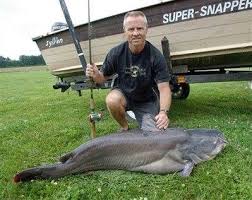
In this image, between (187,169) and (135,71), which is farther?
(135,71)

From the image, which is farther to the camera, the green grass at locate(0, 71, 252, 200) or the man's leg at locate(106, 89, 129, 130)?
the man's leg at locate(106, 89, 129, 130)

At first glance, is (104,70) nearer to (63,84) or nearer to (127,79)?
(127,79)

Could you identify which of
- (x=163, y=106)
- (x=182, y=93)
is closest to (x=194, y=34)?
(x=163, y=106)

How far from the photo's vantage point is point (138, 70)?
547cm

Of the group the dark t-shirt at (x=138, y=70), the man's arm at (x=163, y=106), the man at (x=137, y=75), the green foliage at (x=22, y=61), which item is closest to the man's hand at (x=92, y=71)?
the man at (x=137, y=75)

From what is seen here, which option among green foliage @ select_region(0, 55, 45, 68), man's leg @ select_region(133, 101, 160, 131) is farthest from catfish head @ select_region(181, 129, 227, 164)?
green foliage @ select_region(0, 55, 45, 68)

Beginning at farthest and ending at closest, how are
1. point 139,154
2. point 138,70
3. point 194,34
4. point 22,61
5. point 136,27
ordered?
point 22,61 < point 194,34 < point 138,70 < point 136,27 < point 139,154

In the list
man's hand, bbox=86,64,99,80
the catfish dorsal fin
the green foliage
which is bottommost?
the green foliage

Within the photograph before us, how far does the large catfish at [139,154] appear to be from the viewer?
445cm

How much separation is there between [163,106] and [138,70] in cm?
72

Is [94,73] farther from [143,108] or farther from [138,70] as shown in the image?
[143,108]

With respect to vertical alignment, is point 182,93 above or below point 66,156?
below

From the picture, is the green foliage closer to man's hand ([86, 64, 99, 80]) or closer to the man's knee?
the man's knee

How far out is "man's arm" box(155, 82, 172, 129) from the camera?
15.7 feet
